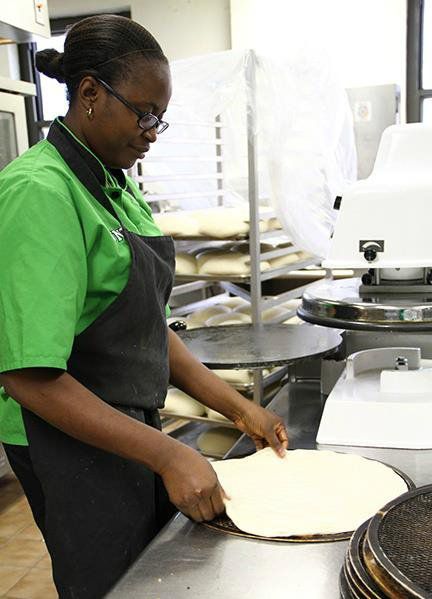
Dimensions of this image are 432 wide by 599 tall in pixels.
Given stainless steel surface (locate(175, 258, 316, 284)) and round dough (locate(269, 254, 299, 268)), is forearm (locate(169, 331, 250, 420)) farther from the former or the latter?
round dough (locate(269, 254, 299, 268))

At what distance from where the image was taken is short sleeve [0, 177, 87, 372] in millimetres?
958

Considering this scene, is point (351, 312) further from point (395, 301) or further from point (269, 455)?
point (269, 455)

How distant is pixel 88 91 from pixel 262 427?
0.71 metres

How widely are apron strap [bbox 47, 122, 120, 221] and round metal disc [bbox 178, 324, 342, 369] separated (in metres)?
0.52

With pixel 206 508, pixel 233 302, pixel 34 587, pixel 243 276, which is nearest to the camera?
pixel 206 508

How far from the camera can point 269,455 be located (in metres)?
1.27

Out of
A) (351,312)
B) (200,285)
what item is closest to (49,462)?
(351,312)

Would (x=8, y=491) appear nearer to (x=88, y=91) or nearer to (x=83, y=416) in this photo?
(x=83, y=416)

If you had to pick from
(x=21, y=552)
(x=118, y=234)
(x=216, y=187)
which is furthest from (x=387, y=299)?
(x=216, y=187)

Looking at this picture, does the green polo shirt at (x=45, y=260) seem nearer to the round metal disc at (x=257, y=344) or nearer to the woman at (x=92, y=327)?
the woman at (x=92, y=327)

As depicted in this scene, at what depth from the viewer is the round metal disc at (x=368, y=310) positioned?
4.60 feet

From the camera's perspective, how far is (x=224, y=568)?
90 cm

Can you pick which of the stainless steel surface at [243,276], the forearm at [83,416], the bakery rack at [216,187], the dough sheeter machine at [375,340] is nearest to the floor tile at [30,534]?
the bakery rack at [216,187]

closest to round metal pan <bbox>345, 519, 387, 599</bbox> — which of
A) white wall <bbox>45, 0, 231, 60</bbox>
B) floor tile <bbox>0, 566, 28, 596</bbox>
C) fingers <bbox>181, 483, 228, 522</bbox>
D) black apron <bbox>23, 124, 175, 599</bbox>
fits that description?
fingers <bbox>181, 483, 228, 522</bbox>
